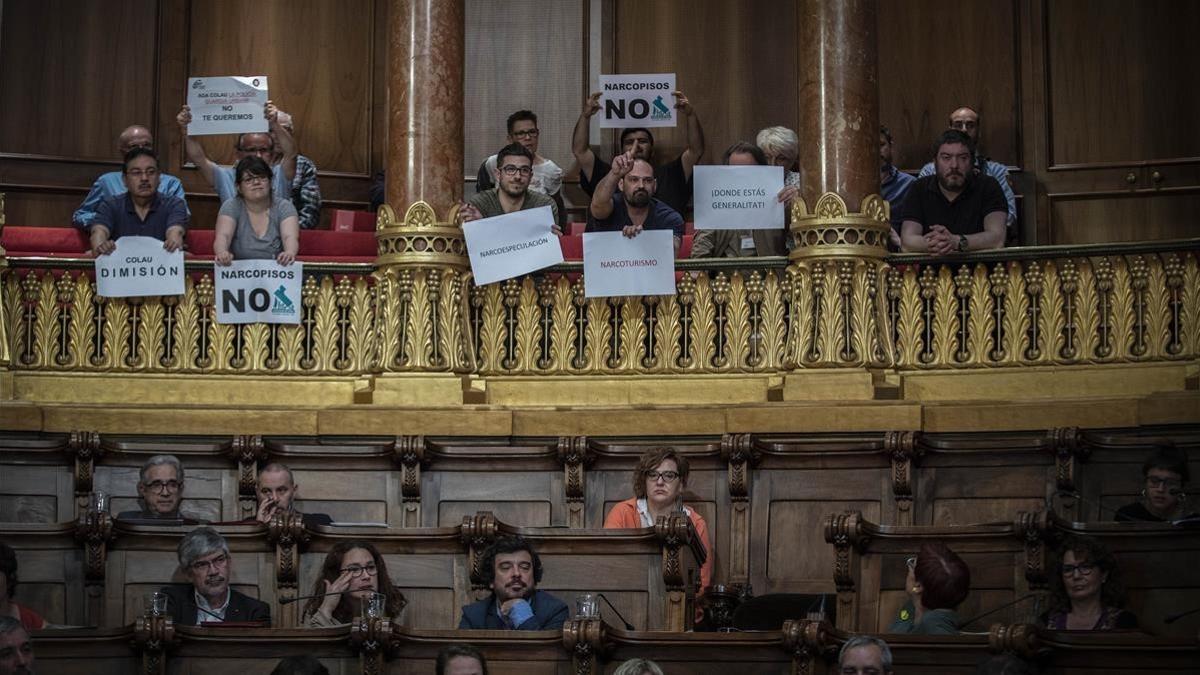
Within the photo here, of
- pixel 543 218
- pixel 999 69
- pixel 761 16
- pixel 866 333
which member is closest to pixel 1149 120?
pixel 999 69

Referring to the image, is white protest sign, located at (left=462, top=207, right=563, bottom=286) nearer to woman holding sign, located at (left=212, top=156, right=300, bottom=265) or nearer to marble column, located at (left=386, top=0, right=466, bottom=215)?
marble column, located at (left=386, top=0, right=466, bottom=215)

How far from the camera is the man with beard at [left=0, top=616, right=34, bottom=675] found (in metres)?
6.40

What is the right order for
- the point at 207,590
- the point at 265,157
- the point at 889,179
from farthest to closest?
the point at 265,157 → the point at 889,179 → the point at 207,590

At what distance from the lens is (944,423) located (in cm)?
958

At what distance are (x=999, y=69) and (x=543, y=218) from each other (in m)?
3.79

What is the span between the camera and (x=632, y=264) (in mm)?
10117

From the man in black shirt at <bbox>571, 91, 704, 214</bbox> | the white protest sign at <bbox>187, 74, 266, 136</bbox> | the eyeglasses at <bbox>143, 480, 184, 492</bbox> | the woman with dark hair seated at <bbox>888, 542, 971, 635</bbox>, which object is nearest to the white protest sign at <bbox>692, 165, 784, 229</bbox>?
the man in black shirt at <bbox>571, 91, 704, 214</bbox>

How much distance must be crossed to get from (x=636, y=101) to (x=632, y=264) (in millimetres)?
1118

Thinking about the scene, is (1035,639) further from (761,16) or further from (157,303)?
(761,16)

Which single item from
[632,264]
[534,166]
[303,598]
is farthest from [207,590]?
[534,166]

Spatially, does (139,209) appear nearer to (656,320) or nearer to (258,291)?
(258,291)

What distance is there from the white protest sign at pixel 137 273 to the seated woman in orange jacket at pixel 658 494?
2.97 meters

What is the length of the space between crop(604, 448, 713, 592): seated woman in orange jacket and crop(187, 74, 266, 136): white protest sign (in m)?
3.27

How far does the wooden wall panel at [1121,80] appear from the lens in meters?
12.3
